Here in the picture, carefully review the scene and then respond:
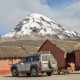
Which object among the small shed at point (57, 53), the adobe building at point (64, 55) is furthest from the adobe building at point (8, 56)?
the adobe building at point (64, 55)

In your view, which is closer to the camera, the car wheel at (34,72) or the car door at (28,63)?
the car wheel at (34,72)

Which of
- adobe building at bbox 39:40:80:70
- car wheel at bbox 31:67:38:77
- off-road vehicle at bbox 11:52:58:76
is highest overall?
adobe building at bbox 39:40:80:70

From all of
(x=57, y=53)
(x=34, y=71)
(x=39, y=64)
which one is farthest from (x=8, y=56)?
(x=39, y=64)

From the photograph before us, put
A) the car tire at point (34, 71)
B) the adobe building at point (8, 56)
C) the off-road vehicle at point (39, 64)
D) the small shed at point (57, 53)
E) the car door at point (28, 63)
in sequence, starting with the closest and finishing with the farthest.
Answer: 1. the off-road vehicle at point (39, 64)
2. the car tire at point (34, 71)
3. the car door at point (28, 63)
4. the adobe building at point (8, 56)
5. the small shed at point (57, 53)

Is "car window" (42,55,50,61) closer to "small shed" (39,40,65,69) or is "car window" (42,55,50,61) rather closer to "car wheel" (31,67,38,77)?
"car wheel" (31,67,38,77)

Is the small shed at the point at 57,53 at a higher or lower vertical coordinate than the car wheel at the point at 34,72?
higher

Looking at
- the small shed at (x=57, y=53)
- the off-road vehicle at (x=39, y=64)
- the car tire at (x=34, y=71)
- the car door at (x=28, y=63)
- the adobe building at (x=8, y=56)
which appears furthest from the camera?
the small shed at (x=57, y=53)

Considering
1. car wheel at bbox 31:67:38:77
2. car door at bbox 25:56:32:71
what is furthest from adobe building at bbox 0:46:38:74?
car wheel at bbox 31:67:38:77

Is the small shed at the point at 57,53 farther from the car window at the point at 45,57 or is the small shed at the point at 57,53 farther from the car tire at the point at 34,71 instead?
the car window at the point at 45,57

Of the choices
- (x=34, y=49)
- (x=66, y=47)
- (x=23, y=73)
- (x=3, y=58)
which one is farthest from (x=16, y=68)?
(x=34, y=49)

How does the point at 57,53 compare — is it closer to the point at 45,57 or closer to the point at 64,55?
the point at 64,55

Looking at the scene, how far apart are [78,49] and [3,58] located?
10.6 metres

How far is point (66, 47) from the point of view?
2023 inches

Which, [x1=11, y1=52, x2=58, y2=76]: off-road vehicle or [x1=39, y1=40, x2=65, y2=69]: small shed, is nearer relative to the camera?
[x1=11, y1=52, x2=58, y2=76]: off-road vehicle
